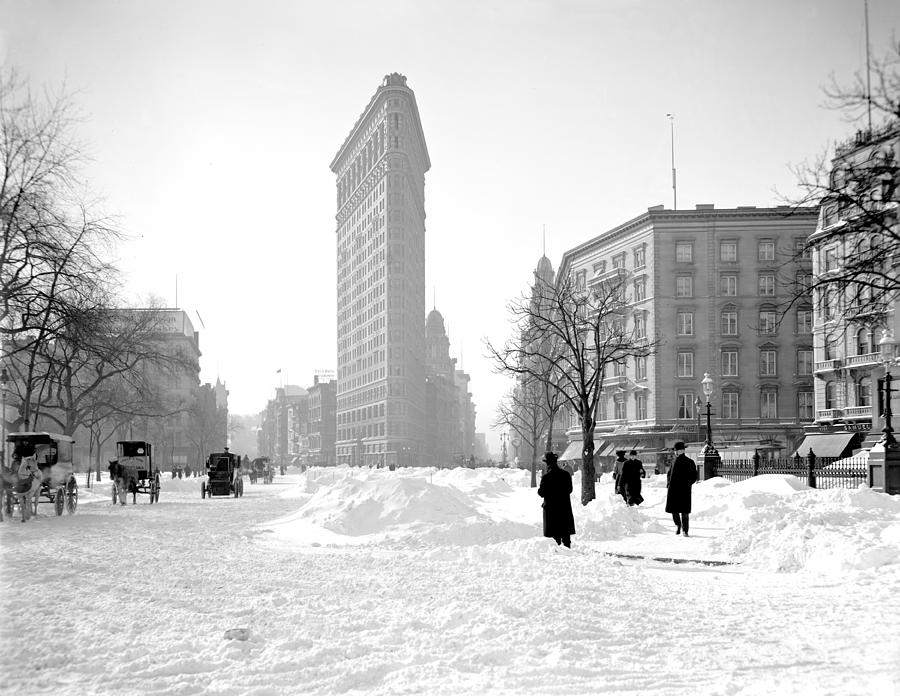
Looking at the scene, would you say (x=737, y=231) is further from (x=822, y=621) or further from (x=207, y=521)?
(x=822, y=621)

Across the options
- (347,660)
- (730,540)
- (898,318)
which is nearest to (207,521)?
(730,540)

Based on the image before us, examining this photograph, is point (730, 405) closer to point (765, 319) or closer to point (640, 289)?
point (765, 319)

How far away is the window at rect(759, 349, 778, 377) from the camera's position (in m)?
65.2

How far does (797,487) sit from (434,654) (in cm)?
2006

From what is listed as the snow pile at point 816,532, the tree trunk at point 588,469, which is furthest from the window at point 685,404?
the snow pile at point 816,532

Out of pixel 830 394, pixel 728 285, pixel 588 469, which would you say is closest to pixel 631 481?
pixel 588 469

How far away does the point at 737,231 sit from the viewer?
66.1 m

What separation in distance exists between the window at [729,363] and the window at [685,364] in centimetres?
258

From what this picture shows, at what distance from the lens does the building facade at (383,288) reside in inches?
4909

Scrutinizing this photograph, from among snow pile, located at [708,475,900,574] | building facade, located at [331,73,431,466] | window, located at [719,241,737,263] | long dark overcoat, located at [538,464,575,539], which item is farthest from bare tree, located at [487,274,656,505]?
building facade, located at [331,73,431,466]

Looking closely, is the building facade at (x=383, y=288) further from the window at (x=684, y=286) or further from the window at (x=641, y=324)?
the window at (x=684, y=286)

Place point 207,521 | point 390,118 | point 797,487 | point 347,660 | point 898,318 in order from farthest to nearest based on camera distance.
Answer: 1. point 390,118
2. point 898,318
3. point 797,487
4. point 207,521
5. point 347,660

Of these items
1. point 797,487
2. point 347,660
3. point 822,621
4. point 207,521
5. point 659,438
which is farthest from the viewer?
point 659,438

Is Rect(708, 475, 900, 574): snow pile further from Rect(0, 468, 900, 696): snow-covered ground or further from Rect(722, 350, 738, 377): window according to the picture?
Rect(722, 350, 738, 377): window
